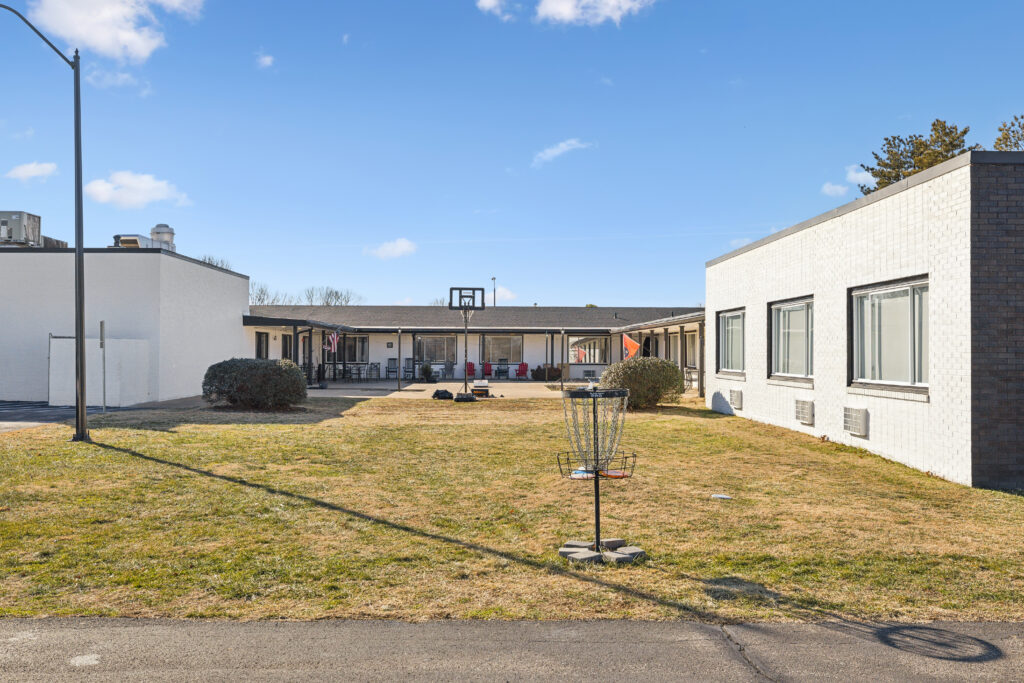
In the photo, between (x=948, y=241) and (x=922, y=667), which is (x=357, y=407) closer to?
(x=948, y=241)

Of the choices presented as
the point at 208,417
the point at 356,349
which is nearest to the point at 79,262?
the point at 208,417

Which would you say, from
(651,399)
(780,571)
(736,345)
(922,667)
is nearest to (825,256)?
(736,345)

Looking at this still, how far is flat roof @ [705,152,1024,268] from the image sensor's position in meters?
8.58

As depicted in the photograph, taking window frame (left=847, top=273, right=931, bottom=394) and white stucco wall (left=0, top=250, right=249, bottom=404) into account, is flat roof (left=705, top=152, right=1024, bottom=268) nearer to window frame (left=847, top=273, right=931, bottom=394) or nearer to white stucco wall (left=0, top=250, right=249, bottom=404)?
window frame (left=847, top=273, right=931, bottom=394)

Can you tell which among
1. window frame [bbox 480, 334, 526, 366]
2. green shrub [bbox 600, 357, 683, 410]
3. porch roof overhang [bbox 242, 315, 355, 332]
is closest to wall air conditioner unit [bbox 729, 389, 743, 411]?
green shrub [bbox 600, 357, 683, 410]

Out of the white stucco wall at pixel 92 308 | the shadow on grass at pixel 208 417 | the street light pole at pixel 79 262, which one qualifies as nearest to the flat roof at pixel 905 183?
the shadow on grass at pixel 208 417

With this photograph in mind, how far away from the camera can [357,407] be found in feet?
65.0

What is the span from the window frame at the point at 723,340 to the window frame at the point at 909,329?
16.2 feet

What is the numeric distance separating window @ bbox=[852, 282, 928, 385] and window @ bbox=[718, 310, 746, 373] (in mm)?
5302

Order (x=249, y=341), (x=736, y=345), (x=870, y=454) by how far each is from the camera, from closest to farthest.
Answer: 1. (x=870, y=454)
2. (x=736, y=345)
3. (x=249, y=341)

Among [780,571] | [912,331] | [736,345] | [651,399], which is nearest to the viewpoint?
[780,571]

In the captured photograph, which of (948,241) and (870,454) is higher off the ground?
(948,241)

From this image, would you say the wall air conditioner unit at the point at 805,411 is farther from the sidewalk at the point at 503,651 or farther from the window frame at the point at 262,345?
the window frame at the point at 262,345

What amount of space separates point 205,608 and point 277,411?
14.2m
